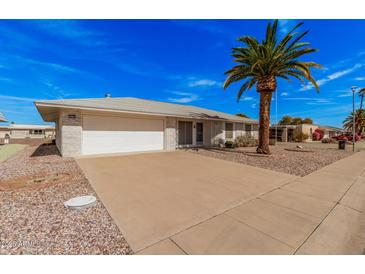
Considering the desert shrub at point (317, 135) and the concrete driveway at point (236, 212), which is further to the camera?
the desert shrub at point (317, 135)

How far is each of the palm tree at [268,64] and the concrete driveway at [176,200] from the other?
5.70 meters

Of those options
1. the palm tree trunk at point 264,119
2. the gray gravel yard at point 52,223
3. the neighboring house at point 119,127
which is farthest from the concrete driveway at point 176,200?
the palm tree trunk at point 264,119

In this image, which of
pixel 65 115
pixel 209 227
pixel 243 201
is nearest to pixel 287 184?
pixel 243 201

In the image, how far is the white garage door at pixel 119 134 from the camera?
361 inches

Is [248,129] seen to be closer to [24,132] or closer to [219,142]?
[219,142]

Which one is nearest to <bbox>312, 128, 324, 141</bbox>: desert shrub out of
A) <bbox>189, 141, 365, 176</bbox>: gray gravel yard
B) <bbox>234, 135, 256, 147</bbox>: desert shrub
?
<bbox>234, 135, 256, 147</bbox>: desert shrub

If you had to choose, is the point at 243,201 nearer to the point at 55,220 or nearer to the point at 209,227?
the point at 209,227

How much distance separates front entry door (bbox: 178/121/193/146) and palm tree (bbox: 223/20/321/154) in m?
4.50

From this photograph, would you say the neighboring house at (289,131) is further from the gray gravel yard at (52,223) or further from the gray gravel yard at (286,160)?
→ the gray gravel yard at (52,223)

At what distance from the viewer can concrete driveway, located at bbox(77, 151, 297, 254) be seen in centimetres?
225

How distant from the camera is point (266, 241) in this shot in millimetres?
2289

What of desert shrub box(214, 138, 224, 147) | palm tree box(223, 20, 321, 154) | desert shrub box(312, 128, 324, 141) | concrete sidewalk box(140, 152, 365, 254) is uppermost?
palm tree box(223, 20, 321, 154)

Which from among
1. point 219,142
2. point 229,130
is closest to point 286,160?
point 219,142

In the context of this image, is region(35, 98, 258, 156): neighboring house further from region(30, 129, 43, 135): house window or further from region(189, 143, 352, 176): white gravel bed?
region(30, 129, 43, 135): house window
